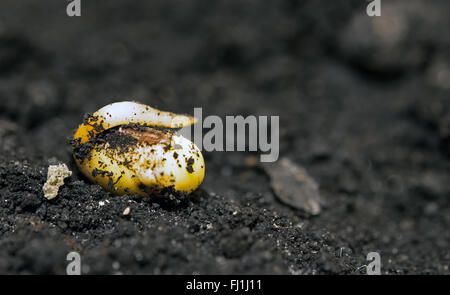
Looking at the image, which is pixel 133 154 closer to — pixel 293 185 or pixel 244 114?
pixel 293 185

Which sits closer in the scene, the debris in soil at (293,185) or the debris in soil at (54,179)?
the debris in soil at (54,179)

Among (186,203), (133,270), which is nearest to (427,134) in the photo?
(186,203)

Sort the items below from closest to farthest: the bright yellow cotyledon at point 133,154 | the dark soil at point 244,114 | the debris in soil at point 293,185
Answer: the dark soil at point 244,114, the bright yellow cotyledon at point 133,154, the debris in soil at point 293,185

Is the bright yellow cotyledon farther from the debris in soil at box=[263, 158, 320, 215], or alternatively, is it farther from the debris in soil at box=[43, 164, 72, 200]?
the debris in soil at box=[263, 158, 320, 215]

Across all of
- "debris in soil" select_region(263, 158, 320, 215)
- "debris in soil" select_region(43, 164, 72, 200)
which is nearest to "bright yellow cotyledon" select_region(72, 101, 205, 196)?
"debris in soil" select_region(43, 164, 72, 200)

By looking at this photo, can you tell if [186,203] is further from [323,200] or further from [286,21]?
[286,21]

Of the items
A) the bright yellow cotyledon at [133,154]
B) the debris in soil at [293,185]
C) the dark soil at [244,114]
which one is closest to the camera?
the dark soil at [244,114]

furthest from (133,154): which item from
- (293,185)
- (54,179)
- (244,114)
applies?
(244,114)

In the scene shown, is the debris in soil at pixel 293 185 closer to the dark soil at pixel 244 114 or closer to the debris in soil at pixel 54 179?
the dark soil at pixel 244 114

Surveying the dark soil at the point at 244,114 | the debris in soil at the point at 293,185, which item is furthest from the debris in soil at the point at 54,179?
the debris in soil at the point at 293,185
